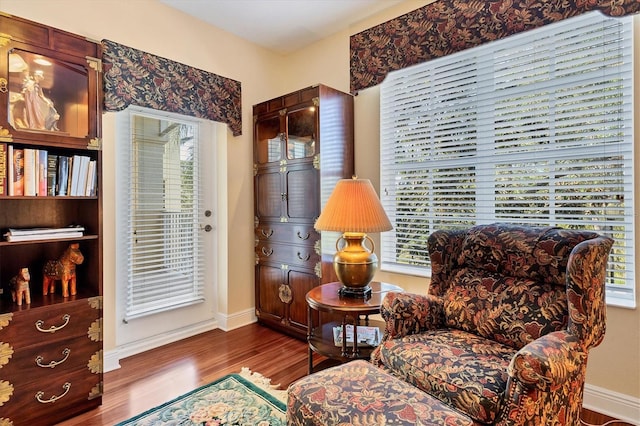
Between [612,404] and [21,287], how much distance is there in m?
3.30

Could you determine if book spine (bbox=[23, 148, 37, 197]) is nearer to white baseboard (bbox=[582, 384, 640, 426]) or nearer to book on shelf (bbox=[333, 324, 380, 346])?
book on shelf (bbox=[333, 324, 380, 346])

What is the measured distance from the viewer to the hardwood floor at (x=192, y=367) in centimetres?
192

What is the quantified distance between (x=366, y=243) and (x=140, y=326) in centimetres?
196

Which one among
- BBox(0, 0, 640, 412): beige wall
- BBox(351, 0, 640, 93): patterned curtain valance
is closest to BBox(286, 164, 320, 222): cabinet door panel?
BBox(0, 0, 640, 412): beige wall

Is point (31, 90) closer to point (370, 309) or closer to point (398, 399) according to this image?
point (370, 309)

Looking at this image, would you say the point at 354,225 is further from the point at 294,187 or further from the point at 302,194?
the point at 294,187

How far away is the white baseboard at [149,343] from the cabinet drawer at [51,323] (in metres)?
0.57

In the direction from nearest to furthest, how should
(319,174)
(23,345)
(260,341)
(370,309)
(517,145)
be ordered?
1. (23,345)
2. (370,309)
3. (517,145)
4. (319,174)
5. (260,341)

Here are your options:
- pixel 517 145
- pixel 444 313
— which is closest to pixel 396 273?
pixel 444 313

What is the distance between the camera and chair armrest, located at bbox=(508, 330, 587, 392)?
1141 millimetres

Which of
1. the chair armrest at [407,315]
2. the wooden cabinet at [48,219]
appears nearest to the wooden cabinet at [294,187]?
the chair armrest at [407,315]

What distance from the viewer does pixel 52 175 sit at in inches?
74.7

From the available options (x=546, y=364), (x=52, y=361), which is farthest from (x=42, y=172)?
(x=546, y=364)

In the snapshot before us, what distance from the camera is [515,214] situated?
2.19m
